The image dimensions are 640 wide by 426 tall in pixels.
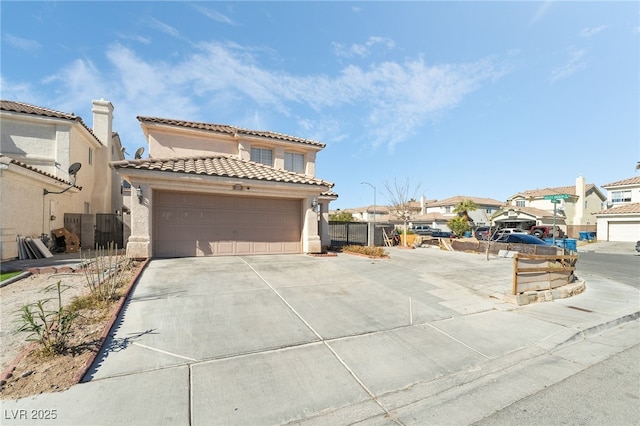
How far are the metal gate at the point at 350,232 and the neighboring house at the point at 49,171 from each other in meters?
15.2

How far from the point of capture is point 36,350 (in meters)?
3.88

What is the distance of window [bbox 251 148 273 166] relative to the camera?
16.5m

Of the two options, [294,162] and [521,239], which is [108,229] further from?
[521,239]

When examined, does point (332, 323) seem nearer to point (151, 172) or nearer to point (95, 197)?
point (151, 172)

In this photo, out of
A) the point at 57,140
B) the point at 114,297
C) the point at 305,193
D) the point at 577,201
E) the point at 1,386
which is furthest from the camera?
the point at 577,201

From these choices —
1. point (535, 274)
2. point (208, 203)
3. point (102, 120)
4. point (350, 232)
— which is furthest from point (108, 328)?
point (102, 120)

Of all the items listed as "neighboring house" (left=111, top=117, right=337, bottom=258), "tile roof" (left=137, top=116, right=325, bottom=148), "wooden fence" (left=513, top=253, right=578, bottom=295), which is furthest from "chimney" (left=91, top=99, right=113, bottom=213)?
"wooden fence" (left=513, top=253, right=578, bottom=295)

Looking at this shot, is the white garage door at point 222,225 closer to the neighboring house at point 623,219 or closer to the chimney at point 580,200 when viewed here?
the neighboring house at point 623,219

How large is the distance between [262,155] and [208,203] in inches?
231

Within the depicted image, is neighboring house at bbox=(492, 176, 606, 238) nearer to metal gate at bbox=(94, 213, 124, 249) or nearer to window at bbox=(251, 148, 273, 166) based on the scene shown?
window at bbox=(251, 148, 273, 166)

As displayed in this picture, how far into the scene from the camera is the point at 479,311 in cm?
686

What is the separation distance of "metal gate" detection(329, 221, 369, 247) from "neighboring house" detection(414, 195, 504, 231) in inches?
1180

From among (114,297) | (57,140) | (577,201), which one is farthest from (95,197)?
(577,201)

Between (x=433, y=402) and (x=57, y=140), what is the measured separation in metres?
18.9
